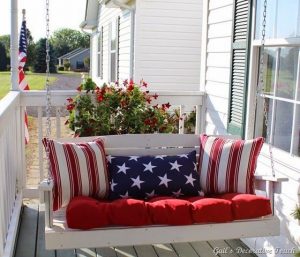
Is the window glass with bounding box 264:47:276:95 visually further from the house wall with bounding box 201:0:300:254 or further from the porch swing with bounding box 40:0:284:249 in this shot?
the porch swing with bounding box 40:0:284:249

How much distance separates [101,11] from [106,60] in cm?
191

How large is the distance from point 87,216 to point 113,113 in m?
1.73

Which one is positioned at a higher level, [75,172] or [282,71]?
[282,71]

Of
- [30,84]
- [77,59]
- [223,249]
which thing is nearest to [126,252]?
[223,249]

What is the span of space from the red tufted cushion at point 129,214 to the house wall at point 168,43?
14.9 ft

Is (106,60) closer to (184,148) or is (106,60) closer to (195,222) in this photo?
(184,148)

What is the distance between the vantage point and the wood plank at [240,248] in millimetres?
3320

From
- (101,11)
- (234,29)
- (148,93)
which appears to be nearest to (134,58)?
(148,93)

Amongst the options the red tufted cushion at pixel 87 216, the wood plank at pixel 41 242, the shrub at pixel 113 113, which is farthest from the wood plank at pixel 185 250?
the shrub at pixel 113 113

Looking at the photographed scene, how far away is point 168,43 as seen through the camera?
6891 mm

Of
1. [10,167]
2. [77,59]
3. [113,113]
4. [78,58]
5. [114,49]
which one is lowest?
[10,167]

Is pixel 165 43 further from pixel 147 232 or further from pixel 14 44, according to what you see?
pixel 147 232

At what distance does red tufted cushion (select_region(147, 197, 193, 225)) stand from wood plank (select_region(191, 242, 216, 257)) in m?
0.83

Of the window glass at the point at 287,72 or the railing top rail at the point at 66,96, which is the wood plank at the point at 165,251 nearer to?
the window glass at the point at 287,72
